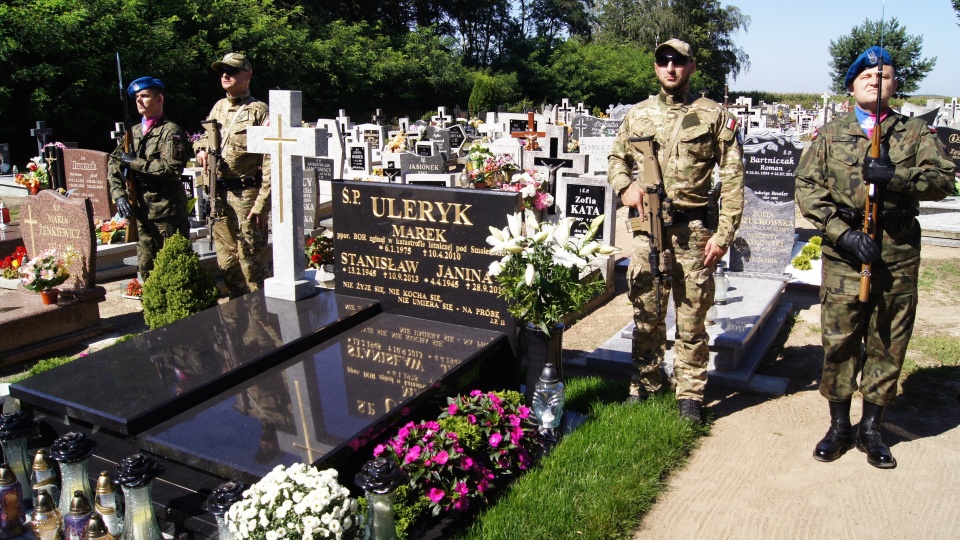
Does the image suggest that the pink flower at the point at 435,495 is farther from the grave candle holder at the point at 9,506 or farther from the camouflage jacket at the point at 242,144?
the camouflage jacket at the point at 242,144

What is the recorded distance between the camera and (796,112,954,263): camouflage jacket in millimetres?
3887

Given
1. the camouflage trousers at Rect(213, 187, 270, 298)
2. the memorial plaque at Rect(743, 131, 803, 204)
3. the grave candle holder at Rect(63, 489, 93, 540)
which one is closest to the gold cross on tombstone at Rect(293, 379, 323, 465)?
the grave candle holder at Rect(63, 489, 93, 540)

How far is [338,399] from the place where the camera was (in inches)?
153

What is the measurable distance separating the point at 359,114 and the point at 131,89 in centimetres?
2604

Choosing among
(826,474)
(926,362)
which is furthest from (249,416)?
(926,362)

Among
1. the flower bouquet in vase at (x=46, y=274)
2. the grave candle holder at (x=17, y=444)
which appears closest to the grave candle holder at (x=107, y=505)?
the grave candle holder at (x=17, y=444)

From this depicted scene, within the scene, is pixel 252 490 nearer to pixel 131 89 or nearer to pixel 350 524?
pixel 350 524

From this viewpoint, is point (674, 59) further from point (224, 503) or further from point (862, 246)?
point (224, 503)

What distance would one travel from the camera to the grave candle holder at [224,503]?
2.90 metres

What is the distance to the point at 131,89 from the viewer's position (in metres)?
6.16

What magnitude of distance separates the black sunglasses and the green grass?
2.06 metres

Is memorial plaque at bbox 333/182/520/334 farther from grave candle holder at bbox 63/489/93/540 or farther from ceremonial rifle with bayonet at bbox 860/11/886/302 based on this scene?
grave candle holder at bbox 63/489/93/540

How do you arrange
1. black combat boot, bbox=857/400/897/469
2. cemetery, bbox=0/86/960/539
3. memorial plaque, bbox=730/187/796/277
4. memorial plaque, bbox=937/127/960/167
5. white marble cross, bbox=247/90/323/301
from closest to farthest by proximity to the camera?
cemetery, bbox=0/86/960/539, black combat boot, bbox=857/400/897/469, white marble cross, bbox=247/90/323/301, memorial plaque, bbox=730/187/796/277, memorial plaque, bbox=937/127/960/167

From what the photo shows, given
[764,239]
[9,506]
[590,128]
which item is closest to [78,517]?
Result: [9,506]
